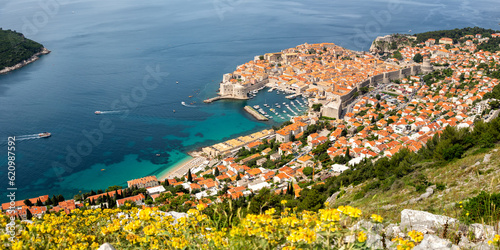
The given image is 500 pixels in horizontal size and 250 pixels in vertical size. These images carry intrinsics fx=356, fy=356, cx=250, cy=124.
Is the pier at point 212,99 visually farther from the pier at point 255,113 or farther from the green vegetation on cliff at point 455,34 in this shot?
the green vegetation on cliff at point 455,34

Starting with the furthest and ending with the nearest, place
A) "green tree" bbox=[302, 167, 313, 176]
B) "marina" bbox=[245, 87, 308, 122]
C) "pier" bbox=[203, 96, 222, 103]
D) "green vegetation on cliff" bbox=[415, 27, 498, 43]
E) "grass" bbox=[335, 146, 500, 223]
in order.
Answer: "green vegetation on cliff" bbox=[415, 27, 498, 43], "pier" bbox=[203, 96, 222, 103], "marina" bbox=[245, 87, 308, 122], "green tree" bbox=[302, 167, 313, 176], "grass" bbox=[335, 146, 500, 223]

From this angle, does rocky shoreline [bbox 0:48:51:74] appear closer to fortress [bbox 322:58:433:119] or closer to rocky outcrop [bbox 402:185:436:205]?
fortress [bbox 322:58:433:119]

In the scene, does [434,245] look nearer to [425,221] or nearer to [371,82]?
[425,221]

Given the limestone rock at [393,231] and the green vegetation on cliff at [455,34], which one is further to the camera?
the green vegetation on cliff at [455,34]

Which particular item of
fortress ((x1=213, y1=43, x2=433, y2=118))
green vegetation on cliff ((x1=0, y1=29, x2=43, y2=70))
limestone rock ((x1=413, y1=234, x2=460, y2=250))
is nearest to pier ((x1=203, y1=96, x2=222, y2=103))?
fortress ((x1=213, y1=43, x2=433, y2=118))

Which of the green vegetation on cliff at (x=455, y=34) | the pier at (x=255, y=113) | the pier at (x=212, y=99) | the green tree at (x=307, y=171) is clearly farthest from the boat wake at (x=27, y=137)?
the green vegetation on cliff at (x=455, y=34)

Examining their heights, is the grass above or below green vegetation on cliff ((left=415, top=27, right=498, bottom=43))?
below

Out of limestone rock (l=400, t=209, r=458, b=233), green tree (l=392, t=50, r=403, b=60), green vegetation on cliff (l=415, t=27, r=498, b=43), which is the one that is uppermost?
limestone rock (l=400, t=209, r=458, b=233)

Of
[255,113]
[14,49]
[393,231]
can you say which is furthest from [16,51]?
[393,231]
